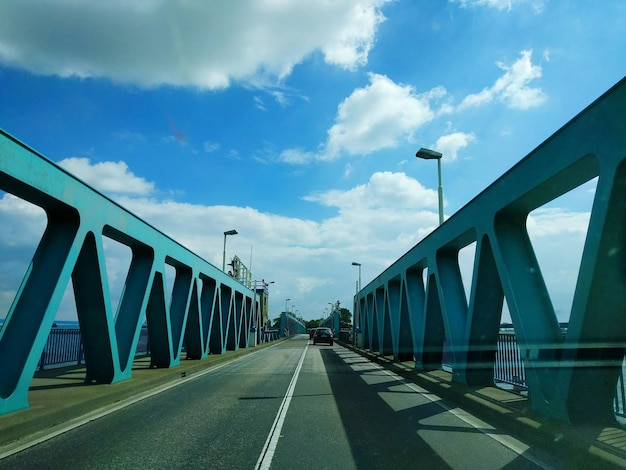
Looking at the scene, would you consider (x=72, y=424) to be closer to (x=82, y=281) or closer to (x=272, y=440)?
(x=272, y=440)

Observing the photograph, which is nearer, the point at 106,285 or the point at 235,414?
the point at 235,414

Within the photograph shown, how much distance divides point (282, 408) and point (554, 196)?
254 inches

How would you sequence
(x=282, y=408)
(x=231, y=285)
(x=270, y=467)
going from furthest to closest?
(x=231, y=285) < (x=282, y=408) < (x=270, y=467)

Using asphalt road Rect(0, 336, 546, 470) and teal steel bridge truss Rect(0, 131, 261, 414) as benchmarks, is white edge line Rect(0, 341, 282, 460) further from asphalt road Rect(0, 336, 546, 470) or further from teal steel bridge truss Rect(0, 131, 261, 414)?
teal steel bridge truss Rect(0, 131, 261, 414)

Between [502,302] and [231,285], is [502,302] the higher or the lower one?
the lower one

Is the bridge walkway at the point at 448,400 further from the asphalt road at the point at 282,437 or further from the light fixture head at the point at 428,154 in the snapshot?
the light fixture head at the point at 428,154

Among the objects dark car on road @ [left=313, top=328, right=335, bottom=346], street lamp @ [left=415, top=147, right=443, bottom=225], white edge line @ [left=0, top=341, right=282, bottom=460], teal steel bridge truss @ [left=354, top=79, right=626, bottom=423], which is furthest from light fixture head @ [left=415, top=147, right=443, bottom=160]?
dark car on road @ [left=313, top=328, right=335, bottom=346]

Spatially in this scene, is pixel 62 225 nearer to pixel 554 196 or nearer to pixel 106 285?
pixel 106 285

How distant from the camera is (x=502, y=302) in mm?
11195

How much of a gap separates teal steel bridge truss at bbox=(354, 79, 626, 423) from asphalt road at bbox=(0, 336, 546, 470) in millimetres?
1359

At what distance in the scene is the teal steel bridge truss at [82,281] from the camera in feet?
27.1

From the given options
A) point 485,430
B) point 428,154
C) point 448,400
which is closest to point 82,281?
point 448,400

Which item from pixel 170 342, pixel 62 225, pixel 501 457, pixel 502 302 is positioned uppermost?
pixel 62 225

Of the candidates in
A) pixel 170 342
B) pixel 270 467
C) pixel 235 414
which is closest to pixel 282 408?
pixel 235 414
